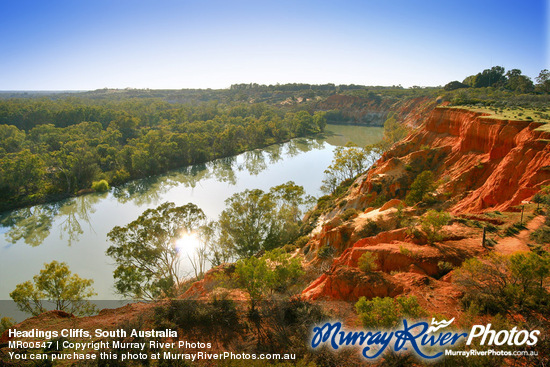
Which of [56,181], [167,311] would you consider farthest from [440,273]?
[56,181]

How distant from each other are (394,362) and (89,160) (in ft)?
151

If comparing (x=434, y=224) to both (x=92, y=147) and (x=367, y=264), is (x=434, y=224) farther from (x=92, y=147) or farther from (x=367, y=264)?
(x=92, y=147)

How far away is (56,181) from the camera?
38.9 m

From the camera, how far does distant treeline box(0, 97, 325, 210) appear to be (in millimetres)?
35031

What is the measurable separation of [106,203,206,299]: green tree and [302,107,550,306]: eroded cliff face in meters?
10.0

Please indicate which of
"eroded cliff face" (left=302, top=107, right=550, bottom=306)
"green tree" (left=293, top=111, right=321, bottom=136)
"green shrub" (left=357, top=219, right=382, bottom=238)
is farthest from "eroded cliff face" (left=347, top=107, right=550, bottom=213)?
"green tree" (left=293, top=111, right=321, bottom=136)

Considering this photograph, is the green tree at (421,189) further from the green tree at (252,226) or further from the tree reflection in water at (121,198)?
the tree reflection in water at (121,198)

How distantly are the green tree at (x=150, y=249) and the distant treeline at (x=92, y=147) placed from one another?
25692 mm

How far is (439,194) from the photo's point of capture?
2112 centimetres

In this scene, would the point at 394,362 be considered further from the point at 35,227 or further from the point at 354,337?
the point at 35,227

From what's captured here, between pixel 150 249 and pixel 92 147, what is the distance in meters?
36.7

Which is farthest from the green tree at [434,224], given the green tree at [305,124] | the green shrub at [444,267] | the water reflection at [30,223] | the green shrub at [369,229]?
the green tree at [305,124]

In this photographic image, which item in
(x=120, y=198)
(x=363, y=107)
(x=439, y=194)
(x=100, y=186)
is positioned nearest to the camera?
(x=439, y=194)

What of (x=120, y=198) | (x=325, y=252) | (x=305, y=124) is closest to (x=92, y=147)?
(x=120, y=198)
